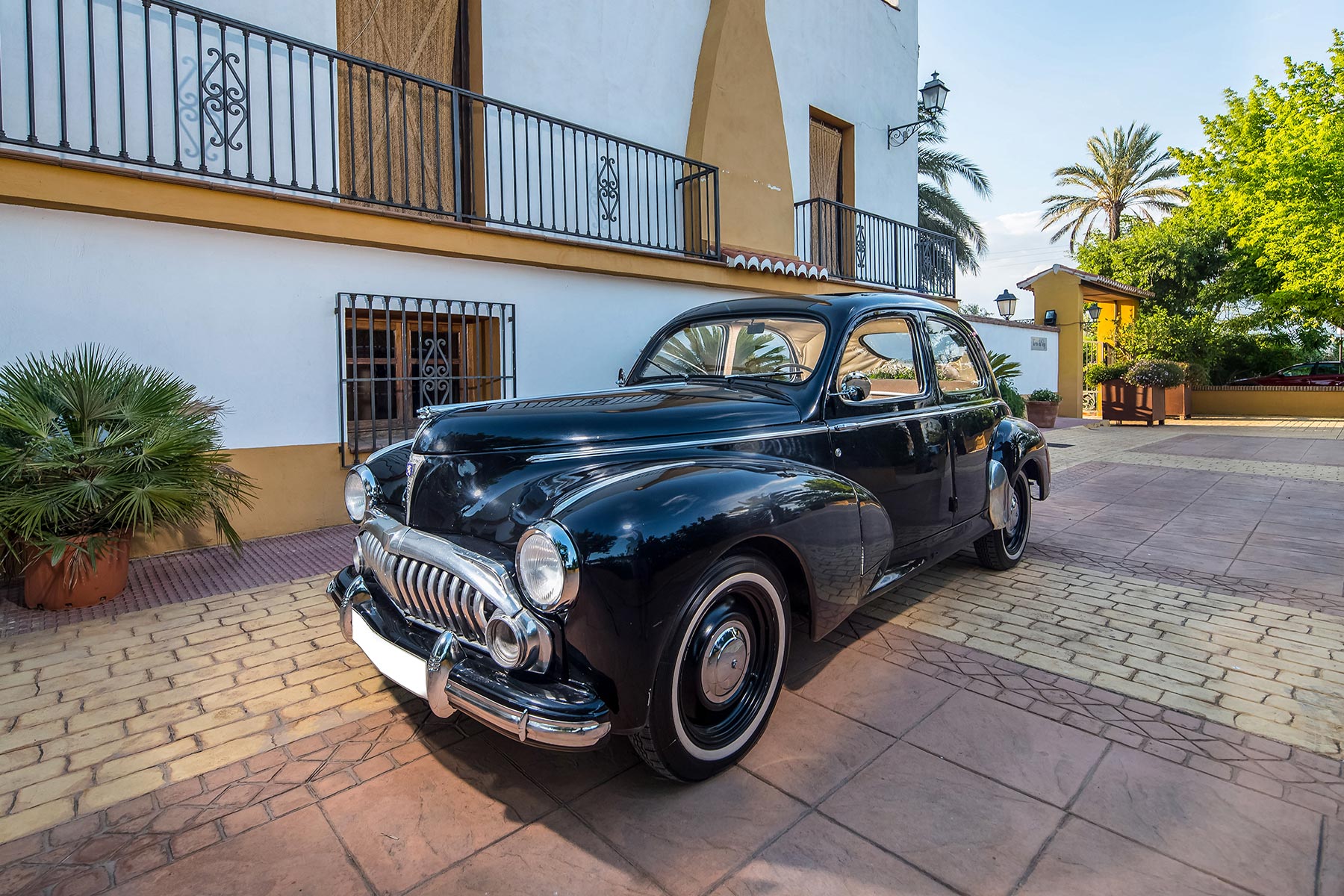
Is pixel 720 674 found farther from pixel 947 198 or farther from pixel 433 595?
pixel 947 198

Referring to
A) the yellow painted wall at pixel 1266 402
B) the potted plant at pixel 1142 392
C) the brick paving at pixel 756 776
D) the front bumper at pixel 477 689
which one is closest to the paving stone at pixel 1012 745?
the brick paving at pixel 756 776

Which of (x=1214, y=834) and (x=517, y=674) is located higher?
(x=517, y=674)

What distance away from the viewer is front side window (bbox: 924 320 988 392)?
3846mm

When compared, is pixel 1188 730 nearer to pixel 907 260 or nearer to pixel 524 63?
pixel 524 63

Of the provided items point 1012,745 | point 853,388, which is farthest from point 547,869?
point 853,388

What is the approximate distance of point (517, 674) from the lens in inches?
78.2

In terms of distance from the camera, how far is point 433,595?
2.20 m

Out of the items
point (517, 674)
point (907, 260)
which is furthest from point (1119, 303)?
point (517, 674)

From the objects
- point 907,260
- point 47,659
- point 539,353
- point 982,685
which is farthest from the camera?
point 907,260

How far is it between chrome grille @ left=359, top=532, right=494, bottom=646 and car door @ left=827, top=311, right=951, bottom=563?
1.66 metres

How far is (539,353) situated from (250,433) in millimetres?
2646

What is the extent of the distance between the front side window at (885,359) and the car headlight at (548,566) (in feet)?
5.50

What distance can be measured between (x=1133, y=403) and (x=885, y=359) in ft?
52.0

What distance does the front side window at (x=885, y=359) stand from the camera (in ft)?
10.7
